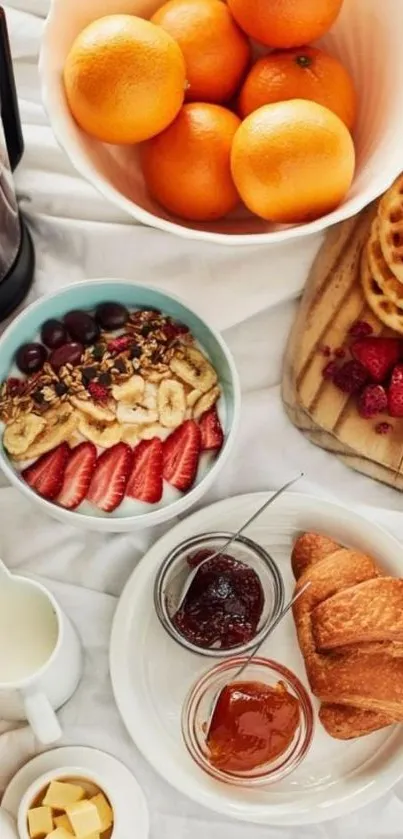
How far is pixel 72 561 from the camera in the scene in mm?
1083

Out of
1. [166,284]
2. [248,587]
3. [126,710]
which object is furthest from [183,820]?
[166,284]

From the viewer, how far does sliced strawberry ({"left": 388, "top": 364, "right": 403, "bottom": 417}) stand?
1038mm

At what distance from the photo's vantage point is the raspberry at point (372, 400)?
3.42ft

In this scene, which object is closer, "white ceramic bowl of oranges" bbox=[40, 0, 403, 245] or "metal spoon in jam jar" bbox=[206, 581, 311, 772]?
"white ceramic bowl of oranges" bbox=[40, 0, 403, 245]

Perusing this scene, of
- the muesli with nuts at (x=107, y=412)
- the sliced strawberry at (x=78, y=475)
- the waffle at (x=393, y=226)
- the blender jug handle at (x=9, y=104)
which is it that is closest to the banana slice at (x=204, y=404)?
the muesli with nuts at (x=107, y=412)

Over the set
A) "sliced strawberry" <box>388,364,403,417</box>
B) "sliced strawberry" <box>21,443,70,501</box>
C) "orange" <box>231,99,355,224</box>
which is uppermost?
"orange" <box>231,99,355,224</box>

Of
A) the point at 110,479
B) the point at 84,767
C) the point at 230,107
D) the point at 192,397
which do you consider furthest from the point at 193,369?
the point at 84,767

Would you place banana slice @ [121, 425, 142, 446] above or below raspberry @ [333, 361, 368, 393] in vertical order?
below

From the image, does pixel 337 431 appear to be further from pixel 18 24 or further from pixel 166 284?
pixel 18 24

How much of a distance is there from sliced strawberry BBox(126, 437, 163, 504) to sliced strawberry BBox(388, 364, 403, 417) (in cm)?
23

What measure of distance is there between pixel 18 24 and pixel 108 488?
19.5 inches

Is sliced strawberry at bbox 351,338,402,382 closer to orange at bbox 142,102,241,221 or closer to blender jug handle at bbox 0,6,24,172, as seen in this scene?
orange at bbox 142,102,241,221

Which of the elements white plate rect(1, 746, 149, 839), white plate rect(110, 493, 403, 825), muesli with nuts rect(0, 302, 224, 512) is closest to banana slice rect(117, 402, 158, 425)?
muesli with nuts rect(0, 302, 224, 512)

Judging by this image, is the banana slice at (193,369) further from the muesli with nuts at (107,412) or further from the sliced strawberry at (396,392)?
the sliced strawberry at (396,392)
